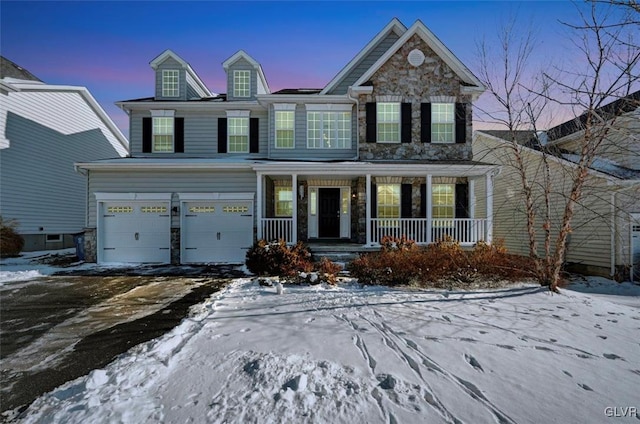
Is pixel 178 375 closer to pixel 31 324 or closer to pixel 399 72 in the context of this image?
pixel 31 324

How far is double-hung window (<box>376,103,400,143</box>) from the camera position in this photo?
1144cm

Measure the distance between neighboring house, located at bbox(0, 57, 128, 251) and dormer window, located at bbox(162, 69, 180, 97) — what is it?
248 inches

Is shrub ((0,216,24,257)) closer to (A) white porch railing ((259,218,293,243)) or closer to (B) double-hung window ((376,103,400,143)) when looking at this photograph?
(A) white porch railing ((259,218,293,243))

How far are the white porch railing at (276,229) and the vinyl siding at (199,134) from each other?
131 inches

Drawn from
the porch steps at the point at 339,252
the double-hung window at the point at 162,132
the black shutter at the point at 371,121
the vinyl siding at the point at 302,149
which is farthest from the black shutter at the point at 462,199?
the double-hung window at the point at 162,132

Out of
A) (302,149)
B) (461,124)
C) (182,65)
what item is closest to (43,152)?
(182,65)

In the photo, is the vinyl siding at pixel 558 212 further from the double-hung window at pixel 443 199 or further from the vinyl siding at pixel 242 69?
the vinyl siding at pixel 242 69

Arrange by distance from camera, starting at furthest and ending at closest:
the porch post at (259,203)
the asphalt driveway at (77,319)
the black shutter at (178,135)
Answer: the black shutter at (178,135), the porch post at (259,203), the asphalt driveway at (77,319)

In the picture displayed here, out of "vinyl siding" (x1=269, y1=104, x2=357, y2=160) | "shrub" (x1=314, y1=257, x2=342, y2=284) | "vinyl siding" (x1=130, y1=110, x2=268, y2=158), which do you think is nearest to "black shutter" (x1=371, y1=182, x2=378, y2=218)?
"vinyl siding" (x1=269, y1=104, x2=357, y2=160)

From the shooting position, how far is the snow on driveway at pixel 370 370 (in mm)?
2457

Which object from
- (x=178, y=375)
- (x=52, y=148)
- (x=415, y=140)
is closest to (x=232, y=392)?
(x=178, y=375)

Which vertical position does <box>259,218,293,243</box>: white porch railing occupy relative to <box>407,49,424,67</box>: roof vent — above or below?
below

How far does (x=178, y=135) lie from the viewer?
1237cm

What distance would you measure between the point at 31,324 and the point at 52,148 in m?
13.6
